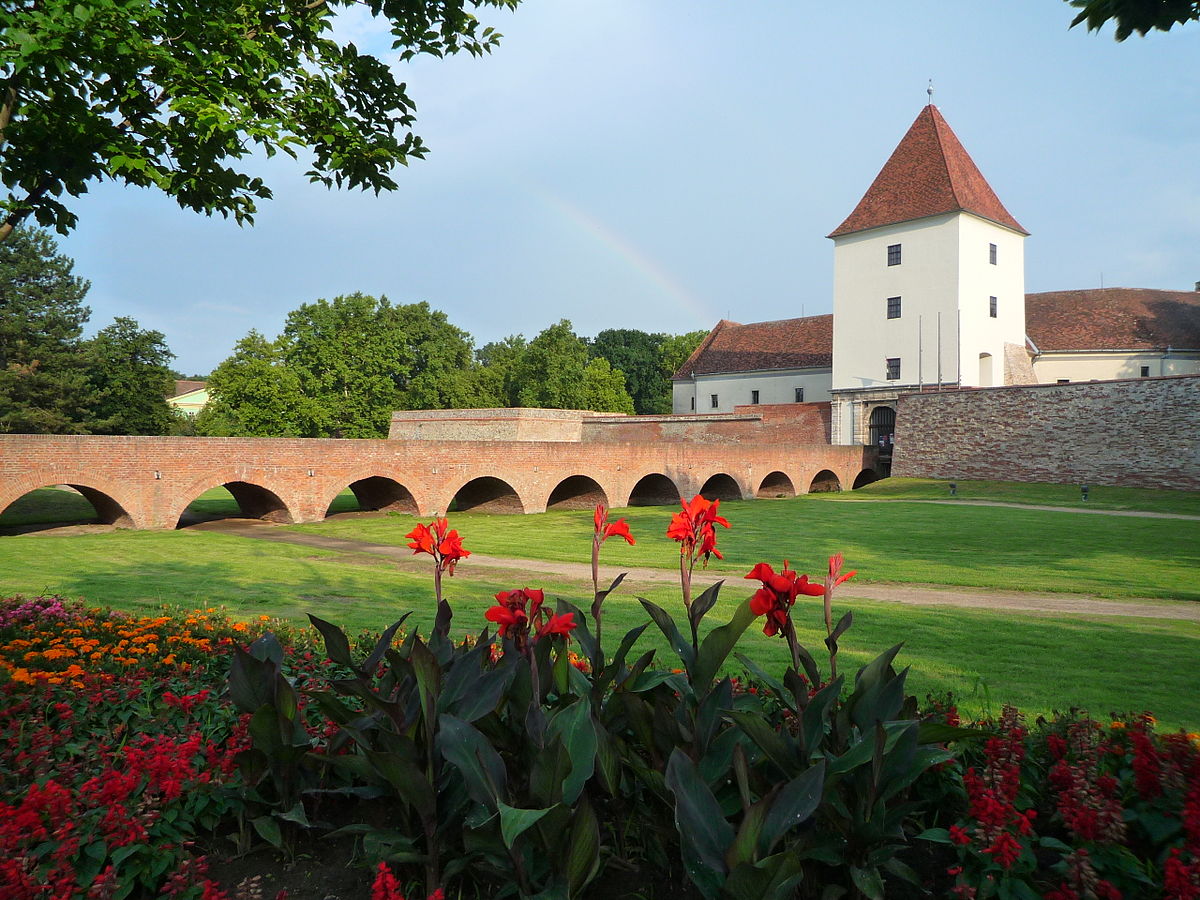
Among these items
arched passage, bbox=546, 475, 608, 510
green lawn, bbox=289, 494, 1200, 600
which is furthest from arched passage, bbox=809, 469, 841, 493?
arched passage, bbox=546, 475, 608, 510

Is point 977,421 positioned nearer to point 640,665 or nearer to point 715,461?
point 715,461

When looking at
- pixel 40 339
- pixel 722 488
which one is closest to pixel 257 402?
pixel 40 339

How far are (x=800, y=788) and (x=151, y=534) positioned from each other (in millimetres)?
20321

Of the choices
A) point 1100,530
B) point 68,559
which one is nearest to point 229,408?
point 68,559

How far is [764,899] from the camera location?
85.0 inches

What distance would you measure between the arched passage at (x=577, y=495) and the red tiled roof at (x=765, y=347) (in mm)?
27353

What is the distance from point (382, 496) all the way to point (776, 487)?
19.1 m

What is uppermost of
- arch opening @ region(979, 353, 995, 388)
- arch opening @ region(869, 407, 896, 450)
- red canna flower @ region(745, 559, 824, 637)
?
arch opening @ region(979, 353, 995, 388)

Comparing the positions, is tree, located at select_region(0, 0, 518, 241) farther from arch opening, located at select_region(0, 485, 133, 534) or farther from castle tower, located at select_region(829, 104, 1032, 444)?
castle tower, located at select_region(829, 104, 1032, 444)

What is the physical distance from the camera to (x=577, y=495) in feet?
103

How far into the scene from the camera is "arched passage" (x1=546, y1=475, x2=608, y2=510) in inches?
1226

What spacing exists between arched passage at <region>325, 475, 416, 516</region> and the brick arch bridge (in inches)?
2.5

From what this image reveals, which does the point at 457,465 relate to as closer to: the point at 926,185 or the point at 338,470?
the point at 338,470

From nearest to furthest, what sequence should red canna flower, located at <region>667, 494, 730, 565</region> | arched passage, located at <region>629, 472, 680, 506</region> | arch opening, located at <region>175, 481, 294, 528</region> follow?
red canna flower, located at <region>667, 494, 730, 565</region> < arch opening, located at <region>175, 481, 294, 528</region> < arched passage, located at <region>629, 472, 680, 506</region>
